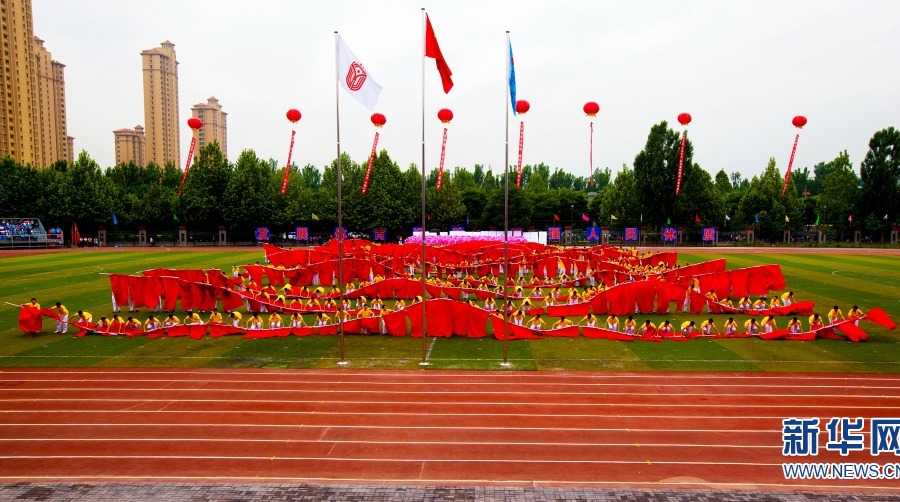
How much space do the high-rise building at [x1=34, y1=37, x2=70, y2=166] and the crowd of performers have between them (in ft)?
340

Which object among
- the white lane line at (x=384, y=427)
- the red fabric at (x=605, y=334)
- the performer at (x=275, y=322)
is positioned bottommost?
the white lane line at (x=384, y=427)

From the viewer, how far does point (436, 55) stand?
16016mm

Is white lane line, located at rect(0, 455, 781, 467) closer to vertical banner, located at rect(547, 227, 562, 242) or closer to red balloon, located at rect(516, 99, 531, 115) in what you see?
red balloon, located at rect(516, 99, 531, 115)

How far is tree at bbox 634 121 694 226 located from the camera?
6538 centimetres

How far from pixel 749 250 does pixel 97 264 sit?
196 feet

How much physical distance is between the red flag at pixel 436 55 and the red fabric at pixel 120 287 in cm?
1754

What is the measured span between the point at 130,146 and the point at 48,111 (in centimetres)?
2544

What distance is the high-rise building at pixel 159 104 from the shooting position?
147 m

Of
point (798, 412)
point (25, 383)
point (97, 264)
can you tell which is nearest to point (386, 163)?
point (97, 264)

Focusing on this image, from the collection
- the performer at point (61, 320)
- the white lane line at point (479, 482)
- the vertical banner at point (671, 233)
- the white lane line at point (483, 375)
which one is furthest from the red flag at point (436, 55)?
the vertical banner at point (671, 233)

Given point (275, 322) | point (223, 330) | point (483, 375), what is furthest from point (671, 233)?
point (223, 330)

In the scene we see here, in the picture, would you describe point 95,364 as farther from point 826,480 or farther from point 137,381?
point 826,480

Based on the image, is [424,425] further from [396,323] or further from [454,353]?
[396,323]

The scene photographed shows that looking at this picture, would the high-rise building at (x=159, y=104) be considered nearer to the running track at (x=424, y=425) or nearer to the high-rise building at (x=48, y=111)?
the high-rise building at (x=48, y=111)
